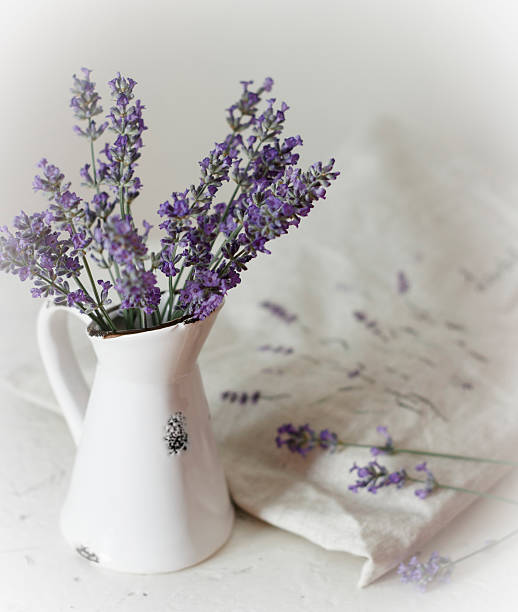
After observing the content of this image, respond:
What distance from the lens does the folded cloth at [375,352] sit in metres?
0.62

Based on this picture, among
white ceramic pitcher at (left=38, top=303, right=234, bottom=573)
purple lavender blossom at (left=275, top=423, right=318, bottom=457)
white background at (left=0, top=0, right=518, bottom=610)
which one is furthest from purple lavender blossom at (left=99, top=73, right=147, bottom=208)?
white background at (left=0, top=0, right=518, bottom=610)

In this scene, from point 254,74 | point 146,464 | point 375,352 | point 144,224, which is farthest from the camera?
point 254,74

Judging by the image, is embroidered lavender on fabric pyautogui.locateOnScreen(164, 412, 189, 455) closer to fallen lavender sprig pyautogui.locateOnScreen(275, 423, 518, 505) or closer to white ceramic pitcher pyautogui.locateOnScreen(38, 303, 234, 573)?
white ceramic pitcher pyautogui.locateOnScreen(38, 303, 234, 573)

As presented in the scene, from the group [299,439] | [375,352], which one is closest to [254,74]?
[375,352]

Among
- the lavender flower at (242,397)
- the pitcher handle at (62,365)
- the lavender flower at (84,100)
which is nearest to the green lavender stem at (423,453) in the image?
the lavender flower at (242,397)

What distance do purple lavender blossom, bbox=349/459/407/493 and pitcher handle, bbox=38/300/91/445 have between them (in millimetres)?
243

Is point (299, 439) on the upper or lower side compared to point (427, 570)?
upper

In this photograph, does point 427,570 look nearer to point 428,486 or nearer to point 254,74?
point 428,486

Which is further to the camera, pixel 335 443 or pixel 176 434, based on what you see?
pixel 335 443

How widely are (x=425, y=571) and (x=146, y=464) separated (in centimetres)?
23

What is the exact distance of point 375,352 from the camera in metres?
0.86

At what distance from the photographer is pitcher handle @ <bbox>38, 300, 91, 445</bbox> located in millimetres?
584

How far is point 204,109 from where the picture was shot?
3.79 feet

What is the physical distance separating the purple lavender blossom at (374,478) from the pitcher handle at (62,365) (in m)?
0.24
